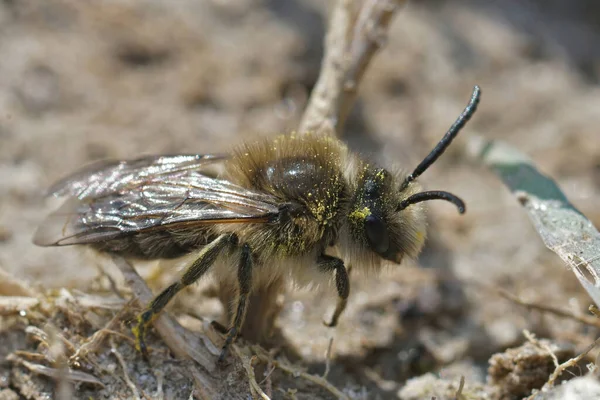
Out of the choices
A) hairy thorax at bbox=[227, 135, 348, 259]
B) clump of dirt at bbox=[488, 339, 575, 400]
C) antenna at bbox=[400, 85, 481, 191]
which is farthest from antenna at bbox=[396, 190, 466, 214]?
clump of dirt at bbox=[488, 339, 575, 400]

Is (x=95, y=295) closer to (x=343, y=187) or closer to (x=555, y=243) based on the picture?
(x=343, y=187)

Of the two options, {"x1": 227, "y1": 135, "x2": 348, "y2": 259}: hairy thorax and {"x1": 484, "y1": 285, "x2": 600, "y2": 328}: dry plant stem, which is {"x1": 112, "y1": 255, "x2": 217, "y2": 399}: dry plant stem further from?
{"x1": 484, "y1": 285, "x2": 600, "y2": 328}: dry plant stem

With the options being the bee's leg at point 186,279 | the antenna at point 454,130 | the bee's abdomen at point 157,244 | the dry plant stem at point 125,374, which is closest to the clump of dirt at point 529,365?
the antenna at point 454,130

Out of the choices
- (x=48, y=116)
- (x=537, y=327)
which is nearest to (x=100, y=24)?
(x=48, y=116)

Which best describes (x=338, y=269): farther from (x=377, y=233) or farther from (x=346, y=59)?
(x=346, y=59)

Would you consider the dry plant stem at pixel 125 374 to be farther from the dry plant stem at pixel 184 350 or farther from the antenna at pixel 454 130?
the antenna at pixel 454 130

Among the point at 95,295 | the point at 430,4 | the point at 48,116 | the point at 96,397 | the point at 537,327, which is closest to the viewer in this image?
the point at 96,397
